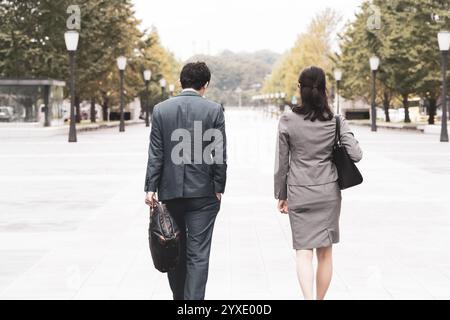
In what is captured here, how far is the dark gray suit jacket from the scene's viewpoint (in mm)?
5781

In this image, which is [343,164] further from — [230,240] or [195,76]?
[230,240]

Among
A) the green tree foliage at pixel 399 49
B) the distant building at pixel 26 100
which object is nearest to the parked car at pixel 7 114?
the distant building at pixel 26 100

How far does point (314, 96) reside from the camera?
5.75 meters

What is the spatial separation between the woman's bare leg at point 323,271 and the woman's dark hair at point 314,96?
946 mm

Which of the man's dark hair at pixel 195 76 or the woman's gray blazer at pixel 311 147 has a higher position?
the man's dark hair at pixel 195 76

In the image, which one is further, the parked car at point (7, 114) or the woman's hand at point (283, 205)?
the parked car at point (7, 114)

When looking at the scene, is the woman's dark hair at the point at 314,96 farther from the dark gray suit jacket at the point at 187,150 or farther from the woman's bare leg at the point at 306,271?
the woman's bare leg at the point at 306,271

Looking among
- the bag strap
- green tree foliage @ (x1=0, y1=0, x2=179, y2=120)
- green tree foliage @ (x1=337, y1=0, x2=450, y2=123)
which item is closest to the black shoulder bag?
the bag strap

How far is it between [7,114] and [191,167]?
3563 cm

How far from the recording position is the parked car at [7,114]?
39750 mm

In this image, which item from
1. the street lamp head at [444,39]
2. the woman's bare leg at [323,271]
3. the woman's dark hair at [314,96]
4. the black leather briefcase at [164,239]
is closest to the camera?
the black leather briefcase at [164,239]

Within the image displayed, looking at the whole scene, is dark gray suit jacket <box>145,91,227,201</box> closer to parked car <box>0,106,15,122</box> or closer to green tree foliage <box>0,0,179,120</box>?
parked car <box>0,106,15,122</box>

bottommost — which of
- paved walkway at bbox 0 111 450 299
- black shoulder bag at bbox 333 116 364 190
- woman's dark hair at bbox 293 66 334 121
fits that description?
paved walkway at bbox 0 111 450 299
